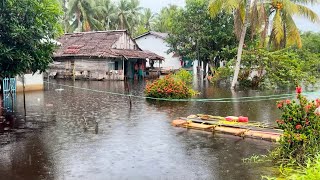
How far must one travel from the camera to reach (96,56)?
3306 centimetres

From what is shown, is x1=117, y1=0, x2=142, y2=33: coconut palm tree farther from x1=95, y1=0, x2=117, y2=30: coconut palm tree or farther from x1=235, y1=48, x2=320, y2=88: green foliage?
x1=235, y1=48, x2=320, y2=88: green foliage

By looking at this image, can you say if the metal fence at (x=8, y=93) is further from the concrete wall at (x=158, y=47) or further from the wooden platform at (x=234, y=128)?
the concrete wall at (x=158, y=47)

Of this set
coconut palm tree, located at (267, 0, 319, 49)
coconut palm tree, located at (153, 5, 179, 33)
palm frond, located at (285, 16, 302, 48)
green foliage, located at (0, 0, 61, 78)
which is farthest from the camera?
coconut palm tree, located at (153, 5, 179, 33)

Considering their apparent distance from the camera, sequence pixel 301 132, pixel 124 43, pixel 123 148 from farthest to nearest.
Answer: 1. pixel 124 43
2. pixel 123 148
3. pixel 301 132

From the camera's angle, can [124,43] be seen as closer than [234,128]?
No

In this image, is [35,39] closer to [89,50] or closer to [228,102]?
[228,102]

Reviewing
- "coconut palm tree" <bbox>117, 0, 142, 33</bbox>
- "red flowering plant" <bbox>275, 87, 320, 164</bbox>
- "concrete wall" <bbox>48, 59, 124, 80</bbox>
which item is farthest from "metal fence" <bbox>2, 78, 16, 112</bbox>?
"coconut palm tree" <bbox>117, 0, 142, 33</bbox>

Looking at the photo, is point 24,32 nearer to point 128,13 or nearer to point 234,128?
point 234,128

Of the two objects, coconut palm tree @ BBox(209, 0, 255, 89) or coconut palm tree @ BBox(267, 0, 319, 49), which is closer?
coconut palm tree @ BBox(209, 0, 255, 89)

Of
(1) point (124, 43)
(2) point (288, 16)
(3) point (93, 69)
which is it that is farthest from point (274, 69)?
(3) point (93, 69)

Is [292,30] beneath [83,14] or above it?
beneath

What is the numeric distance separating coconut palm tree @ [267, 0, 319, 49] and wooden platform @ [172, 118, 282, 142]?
14.7 m

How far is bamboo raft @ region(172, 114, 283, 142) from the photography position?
10539mm

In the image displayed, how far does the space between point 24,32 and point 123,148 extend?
5.52m
